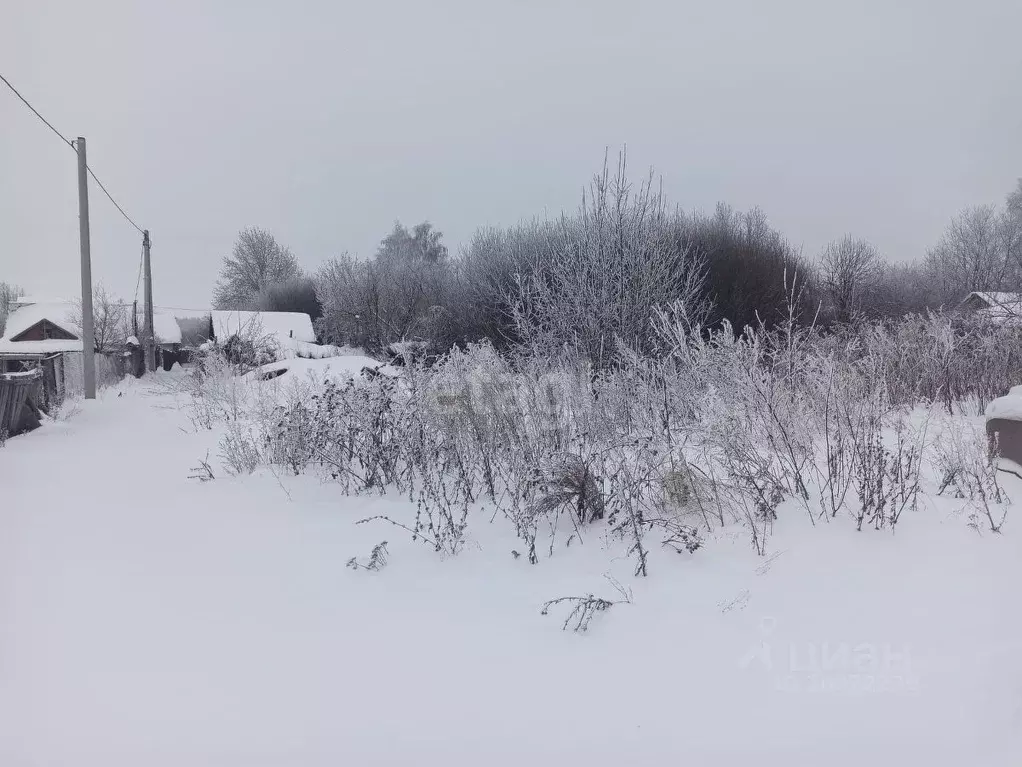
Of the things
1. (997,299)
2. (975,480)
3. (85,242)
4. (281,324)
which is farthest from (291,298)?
(975,480)

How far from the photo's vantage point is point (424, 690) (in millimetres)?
2059

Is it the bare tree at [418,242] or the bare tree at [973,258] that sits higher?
the bare tree at [418,242]

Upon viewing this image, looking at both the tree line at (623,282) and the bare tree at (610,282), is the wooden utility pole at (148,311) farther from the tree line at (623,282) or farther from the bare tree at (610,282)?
the bare tree at (610,282)

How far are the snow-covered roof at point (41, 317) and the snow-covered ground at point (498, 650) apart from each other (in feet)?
90.4

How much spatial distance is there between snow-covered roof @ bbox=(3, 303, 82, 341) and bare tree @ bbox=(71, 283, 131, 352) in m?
0.71

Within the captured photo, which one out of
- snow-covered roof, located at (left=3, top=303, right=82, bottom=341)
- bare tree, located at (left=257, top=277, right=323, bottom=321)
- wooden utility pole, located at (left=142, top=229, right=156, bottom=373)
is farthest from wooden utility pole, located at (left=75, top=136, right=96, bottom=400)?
bare tree, located at (left=257, top=277, right=323, bottom=321)

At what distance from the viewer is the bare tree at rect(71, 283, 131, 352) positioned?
24.2m

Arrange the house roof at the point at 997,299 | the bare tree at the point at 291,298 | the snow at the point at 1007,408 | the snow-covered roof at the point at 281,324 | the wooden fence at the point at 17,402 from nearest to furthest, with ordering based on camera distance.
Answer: the snow at the point at 1007,408 < the wooden fence at the point at 17,402 < the house roof at the point at 997,299 < the snow-covered roof at the point at 281,324 < the bare tree at the point at 291,298

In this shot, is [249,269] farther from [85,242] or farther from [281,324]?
[85,242]

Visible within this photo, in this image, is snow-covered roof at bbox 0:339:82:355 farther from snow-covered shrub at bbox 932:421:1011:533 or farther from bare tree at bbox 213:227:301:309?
snow-covered shrub at bbox 932:421:1011:533

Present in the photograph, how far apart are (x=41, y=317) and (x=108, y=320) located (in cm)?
264

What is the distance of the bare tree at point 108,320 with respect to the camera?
24239 mm

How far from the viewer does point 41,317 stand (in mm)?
26188

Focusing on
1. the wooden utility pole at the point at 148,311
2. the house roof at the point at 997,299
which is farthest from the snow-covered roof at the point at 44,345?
the house roof at the point at 997,299
